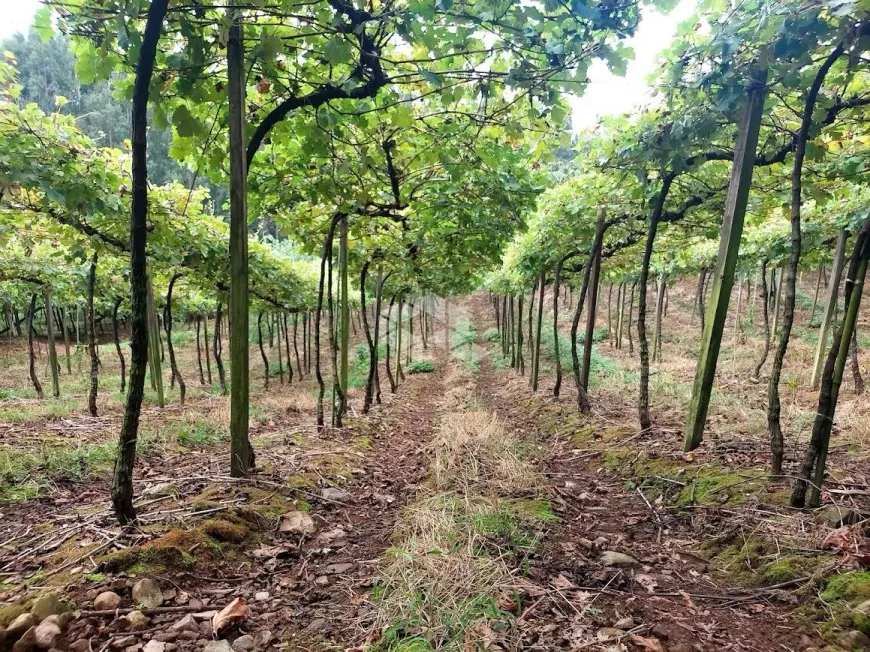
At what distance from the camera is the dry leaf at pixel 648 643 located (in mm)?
2197

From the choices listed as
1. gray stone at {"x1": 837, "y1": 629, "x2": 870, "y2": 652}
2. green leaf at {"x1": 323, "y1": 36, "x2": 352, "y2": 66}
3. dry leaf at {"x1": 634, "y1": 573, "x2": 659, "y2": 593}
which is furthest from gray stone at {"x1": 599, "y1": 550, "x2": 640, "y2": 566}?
green leaf at {"x1": 323, "y1": 36, "x2": 352, "y2": 66}

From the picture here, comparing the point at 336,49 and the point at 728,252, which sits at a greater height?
the point at 336,49

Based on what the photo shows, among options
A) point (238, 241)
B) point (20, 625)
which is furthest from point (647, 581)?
point (238, 241)

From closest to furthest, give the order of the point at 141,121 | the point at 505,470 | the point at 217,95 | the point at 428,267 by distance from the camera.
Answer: the point at 141,121
the point at 217,95
the point at 505,470
the point at 428,267

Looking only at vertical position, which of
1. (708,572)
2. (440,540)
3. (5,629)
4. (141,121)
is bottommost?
(708,572)

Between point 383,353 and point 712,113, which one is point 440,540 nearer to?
point 712,113

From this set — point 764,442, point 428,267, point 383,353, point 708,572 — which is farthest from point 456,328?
point 708,572

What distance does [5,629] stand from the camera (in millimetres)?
1896

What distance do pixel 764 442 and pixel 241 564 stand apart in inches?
225

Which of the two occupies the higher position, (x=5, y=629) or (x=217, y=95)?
(x=217, y=95)

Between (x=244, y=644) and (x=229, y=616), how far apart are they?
0.17 m

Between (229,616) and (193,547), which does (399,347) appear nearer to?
(193,547)

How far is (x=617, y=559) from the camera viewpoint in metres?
3.24

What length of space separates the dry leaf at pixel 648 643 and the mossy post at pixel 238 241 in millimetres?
3187
